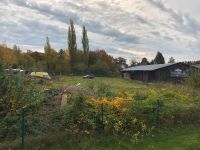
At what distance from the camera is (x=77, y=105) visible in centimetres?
1448

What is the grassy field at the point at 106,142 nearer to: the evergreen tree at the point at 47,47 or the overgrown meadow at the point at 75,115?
the overgrown meadow at the point at 75,115

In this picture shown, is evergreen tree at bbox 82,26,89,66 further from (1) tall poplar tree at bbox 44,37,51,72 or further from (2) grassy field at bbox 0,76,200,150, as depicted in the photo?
(2) grassy field at bbox 0,76,200,150

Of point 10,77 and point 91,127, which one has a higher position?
point 10,77

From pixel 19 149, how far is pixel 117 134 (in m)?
3.98

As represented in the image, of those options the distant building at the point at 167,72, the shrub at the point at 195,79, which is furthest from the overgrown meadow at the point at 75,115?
the distant building at the point at 167,72

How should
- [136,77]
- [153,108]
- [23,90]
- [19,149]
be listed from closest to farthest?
[19,149] < [23,90] < [153,108] < [136,77]

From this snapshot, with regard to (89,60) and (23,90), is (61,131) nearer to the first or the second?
(23,90)

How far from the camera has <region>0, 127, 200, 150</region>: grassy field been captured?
12445mm

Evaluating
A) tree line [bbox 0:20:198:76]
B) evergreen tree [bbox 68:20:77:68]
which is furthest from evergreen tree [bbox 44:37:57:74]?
evergreen tree [bbox 68:20:77:68]

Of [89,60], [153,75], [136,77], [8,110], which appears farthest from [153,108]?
[89,60]

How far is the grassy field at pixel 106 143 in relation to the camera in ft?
40.8

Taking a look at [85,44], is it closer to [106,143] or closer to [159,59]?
[159,59]

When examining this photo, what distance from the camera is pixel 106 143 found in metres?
13.3

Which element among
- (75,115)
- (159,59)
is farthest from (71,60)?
(75,115)
